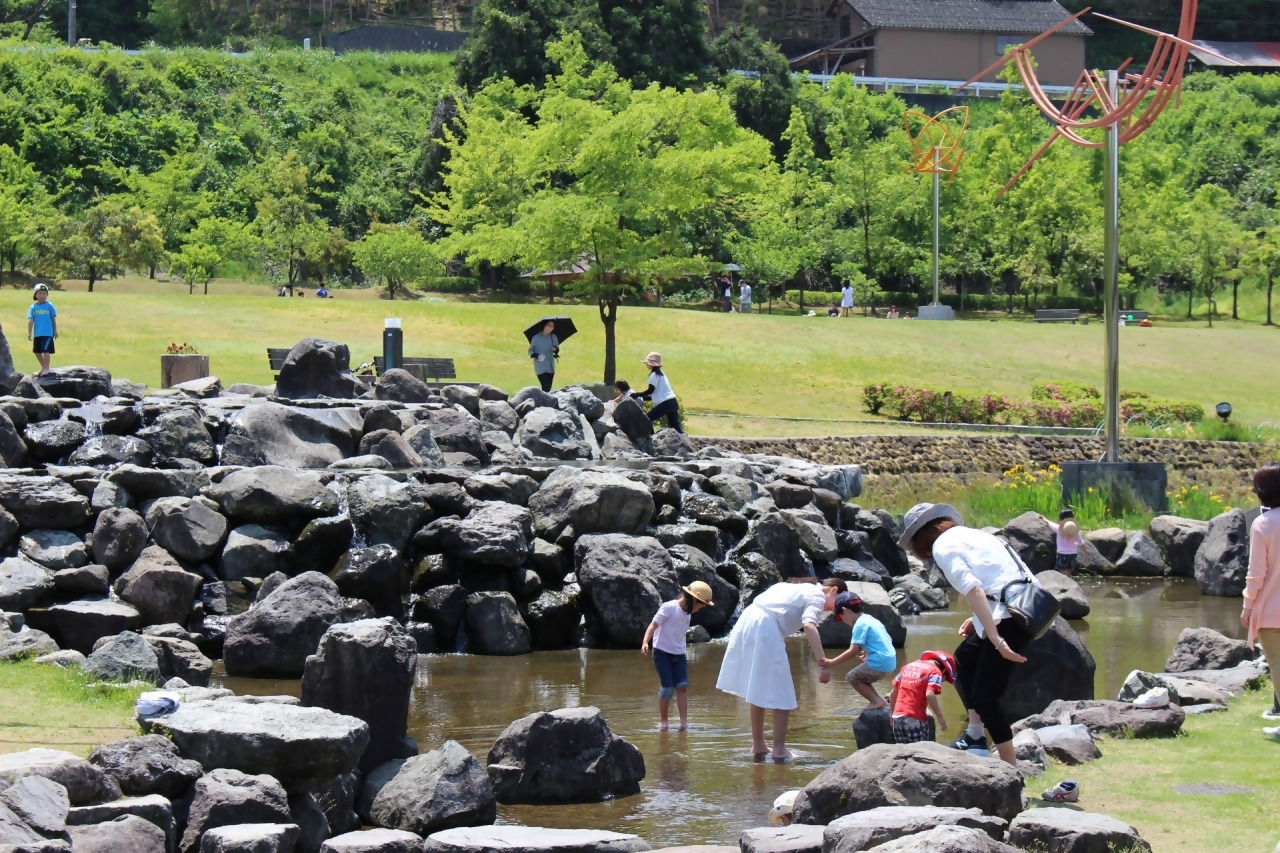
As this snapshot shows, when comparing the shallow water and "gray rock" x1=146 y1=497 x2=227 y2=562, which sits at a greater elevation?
"gray rock" x1=146 y1=497 x2=227 y2=562

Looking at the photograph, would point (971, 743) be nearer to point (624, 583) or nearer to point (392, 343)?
point (624, 583)

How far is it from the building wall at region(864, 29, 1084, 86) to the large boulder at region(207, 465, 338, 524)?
69280 mm

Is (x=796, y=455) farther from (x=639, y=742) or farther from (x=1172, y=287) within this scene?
(x=1172, y=287)

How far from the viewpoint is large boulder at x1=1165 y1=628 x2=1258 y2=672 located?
44.9ft

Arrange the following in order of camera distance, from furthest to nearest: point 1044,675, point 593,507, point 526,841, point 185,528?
point 593,507 < point 185,528 < point 1044,675 < point 526,841

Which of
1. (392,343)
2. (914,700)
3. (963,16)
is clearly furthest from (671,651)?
(963,16)

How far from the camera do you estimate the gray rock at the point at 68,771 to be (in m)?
8.17

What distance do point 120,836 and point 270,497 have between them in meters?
9.79

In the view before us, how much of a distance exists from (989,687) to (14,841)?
211 inches

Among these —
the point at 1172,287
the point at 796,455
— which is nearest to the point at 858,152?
the point at 1172,287

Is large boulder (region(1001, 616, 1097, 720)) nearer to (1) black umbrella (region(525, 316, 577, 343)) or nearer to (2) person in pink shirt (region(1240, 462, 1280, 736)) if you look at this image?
(2) person in pink shirt (region(1240, 462, 1280, 736))

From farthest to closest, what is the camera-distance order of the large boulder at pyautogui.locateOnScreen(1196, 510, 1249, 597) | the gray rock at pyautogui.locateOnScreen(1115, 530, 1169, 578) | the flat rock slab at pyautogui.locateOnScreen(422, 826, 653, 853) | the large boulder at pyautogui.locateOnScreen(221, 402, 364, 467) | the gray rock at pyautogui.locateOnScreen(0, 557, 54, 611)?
1. the gray rock at pyautogui.locateOnScreen(1115, 530, 1169, 578)
2. the large boulder at pyautogui.locateOnScreen(1196, 510, 1249, 597)
3. the large boulder at pyautogui.locateOnScreen(221, 402, 364, 467)
4. the gray rock at pyautogui.locateOnScreen(0, 557, 54, 611)
5. the flat rock slab at pyautogui.locateOnScreen(422, 826, 653, 853)

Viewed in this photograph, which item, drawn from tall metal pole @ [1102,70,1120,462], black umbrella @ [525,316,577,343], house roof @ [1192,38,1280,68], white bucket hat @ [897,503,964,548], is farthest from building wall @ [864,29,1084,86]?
white bucket hat @ [897,503,964,548]

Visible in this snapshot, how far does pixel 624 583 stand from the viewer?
1725 cm
